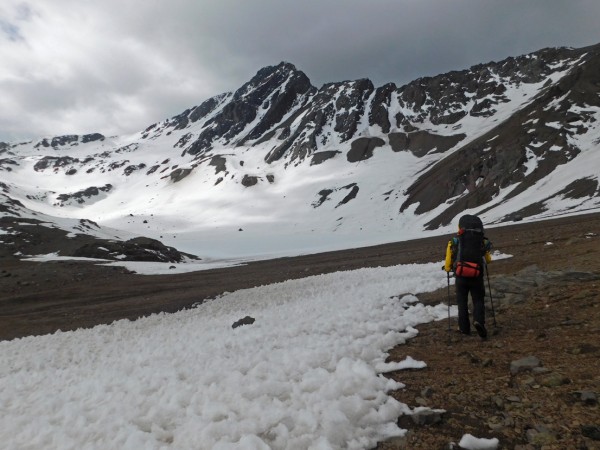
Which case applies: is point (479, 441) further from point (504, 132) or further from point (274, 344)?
point (504, 132)

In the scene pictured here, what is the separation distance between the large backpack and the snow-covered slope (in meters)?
51.0

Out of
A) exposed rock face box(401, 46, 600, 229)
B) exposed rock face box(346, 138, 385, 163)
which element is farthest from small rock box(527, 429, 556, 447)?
exposed rock face box(346, 138, 385, 163)

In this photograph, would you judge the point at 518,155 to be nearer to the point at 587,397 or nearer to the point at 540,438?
the point at 587,397

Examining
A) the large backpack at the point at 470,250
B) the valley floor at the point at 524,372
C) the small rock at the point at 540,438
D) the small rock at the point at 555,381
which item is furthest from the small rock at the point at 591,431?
the large backpack at the point at 470,250

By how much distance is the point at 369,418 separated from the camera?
5.72m

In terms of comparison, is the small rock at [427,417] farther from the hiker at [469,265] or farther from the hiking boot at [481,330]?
the hiker at [469,265]

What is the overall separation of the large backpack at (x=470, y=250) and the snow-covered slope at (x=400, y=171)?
167ft

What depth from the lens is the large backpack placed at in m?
9.58

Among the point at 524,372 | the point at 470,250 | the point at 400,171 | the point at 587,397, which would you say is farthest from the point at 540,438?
the point at 400,171

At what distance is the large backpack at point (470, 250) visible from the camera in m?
9.58

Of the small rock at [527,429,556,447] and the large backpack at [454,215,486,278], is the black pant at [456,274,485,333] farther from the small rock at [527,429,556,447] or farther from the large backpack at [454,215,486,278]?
the small rock at [527,429,556,447]

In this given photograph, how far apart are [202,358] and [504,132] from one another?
108 metres

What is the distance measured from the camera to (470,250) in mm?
9656

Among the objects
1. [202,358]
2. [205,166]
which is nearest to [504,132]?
[202,358]
